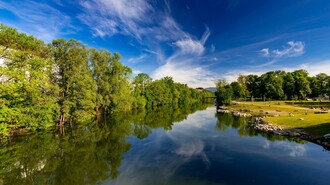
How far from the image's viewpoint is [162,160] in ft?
68.8

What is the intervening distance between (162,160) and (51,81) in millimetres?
30298

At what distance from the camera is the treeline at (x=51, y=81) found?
82.3 feet

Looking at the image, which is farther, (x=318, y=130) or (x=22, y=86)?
(x=318, y=130)

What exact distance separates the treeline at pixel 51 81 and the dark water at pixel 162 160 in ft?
16.1

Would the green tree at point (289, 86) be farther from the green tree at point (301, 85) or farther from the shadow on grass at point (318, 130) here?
the shadow on grass at point (318, 130)

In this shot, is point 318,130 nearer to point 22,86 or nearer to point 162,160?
point 162,160

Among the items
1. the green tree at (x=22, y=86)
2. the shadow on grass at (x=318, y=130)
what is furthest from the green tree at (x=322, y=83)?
the green tree at (x=22, y=86)

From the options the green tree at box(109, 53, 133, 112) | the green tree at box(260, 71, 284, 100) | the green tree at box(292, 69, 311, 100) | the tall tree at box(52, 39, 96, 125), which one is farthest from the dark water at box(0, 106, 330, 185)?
the green tree at box(292, 69, 311, 100)

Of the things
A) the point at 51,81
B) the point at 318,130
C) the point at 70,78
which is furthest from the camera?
the point at 70,78

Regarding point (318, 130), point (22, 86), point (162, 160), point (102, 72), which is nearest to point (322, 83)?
point (318, 130)

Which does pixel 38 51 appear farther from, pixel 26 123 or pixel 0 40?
pixel 26 123

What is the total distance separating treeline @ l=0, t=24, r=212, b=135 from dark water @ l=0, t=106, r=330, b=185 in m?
4.90

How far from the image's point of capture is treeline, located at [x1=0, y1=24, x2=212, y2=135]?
25094mm

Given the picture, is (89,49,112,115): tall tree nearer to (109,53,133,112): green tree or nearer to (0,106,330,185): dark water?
(109,53,133,112): green tree
